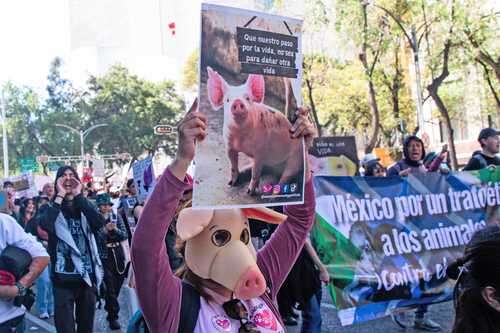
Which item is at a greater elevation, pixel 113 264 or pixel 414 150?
pixel 414 150

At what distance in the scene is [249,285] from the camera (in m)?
2.19

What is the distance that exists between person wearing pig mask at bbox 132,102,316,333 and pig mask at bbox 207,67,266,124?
3.3 inches

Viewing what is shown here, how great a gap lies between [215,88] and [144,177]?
10.7ft

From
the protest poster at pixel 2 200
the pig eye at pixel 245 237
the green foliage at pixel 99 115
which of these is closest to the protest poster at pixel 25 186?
the protest poster at pixel 2 200

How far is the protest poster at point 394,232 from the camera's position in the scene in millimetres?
5301

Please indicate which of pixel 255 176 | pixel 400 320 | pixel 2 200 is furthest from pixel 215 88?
pixel 400 320

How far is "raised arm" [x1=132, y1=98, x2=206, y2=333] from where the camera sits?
2092mm

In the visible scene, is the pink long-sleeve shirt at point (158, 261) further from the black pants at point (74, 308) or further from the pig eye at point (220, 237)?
the black pants at point (74, 308)

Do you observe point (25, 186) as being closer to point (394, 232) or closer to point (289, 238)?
point (394, 232)

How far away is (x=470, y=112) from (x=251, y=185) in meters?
33.8

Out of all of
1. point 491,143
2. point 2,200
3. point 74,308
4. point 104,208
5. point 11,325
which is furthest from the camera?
point 104,208

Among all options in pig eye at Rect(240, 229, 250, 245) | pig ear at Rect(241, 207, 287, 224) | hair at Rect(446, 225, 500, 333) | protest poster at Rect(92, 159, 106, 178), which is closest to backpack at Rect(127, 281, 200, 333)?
pig eye at Rect(240, 229, 250, 245)

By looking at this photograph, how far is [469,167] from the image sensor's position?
7086 mm

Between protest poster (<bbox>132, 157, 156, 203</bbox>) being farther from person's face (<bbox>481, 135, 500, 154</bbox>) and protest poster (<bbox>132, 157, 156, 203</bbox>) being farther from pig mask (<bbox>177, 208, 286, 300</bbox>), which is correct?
person's face (<bbox>481, 135, 500, 154</bbox>)
